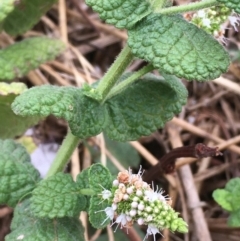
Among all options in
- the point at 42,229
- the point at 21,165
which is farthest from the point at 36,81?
the point at 42,229

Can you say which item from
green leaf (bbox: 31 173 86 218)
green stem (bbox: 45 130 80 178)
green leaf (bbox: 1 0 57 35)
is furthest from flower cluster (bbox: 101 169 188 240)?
green leaf (bbox: 1 0 57 35)

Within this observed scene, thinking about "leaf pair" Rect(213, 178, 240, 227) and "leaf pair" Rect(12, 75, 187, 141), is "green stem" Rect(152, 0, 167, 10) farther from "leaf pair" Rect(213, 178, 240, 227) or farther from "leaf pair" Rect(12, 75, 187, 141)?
→ "leaf pair" Rect(213, 178, 240, 227)

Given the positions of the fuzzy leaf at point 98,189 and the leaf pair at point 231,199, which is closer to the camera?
the fuzzy leaf at point 98,189

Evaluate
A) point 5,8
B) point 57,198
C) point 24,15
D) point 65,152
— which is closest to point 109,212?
point 57,198

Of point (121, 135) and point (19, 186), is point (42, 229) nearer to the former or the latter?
point (19, 186)

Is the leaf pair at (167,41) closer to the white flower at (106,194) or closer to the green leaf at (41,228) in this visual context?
the white flower at (106,194)

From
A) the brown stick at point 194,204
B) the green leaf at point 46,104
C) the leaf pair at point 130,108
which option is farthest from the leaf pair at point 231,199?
the green leaf at point 46,104
